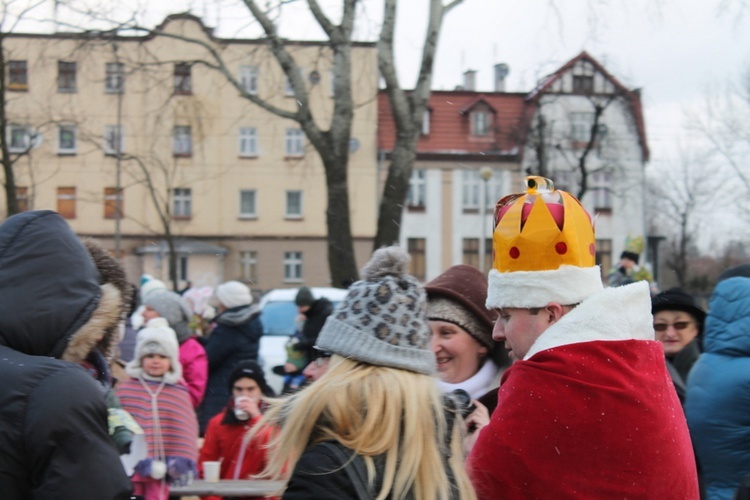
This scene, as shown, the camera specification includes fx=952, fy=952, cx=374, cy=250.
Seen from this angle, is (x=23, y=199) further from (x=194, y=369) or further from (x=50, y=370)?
(x=50, y=370)

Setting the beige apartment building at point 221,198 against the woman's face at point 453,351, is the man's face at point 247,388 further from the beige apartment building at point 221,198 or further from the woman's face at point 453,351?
the beige apartment building at point 221,198

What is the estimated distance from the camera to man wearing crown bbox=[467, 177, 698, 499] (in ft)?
7.23

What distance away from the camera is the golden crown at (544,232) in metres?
2.38

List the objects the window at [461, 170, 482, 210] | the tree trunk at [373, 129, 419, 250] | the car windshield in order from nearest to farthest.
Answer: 1. the tree trunk at [373, 129, 419, 250]
2. the car windshield
3. the window at [461, 170, 482, 210]

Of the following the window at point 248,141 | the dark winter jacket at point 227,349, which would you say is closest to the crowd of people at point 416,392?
the dark winter jacket at point 227,349

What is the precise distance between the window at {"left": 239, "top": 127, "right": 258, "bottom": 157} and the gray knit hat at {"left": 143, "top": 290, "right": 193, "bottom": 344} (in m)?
38.9

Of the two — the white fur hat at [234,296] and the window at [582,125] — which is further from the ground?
the window at [582,125]

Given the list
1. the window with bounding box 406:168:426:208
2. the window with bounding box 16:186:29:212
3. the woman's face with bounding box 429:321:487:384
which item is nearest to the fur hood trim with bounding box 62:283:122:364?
the woman's face with bounding box 429:321:487:384

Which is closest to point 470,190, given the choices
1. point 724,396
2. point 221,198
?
point 221,198

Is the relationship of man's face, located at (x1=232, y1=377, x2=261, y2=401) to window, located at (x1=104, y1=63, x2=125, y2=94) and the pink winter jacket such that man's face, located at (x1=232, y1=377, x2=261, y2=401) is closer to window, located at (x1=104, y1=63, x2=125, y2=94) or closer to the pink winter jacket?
the pink winter jacket

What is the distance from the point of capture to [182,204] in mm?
46156

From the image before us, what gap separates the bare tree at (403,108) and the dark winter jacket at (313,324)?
14.4ft

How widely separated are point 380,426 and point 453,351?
1.73m

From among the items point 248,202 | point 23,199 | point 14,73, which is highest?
point 14,73
